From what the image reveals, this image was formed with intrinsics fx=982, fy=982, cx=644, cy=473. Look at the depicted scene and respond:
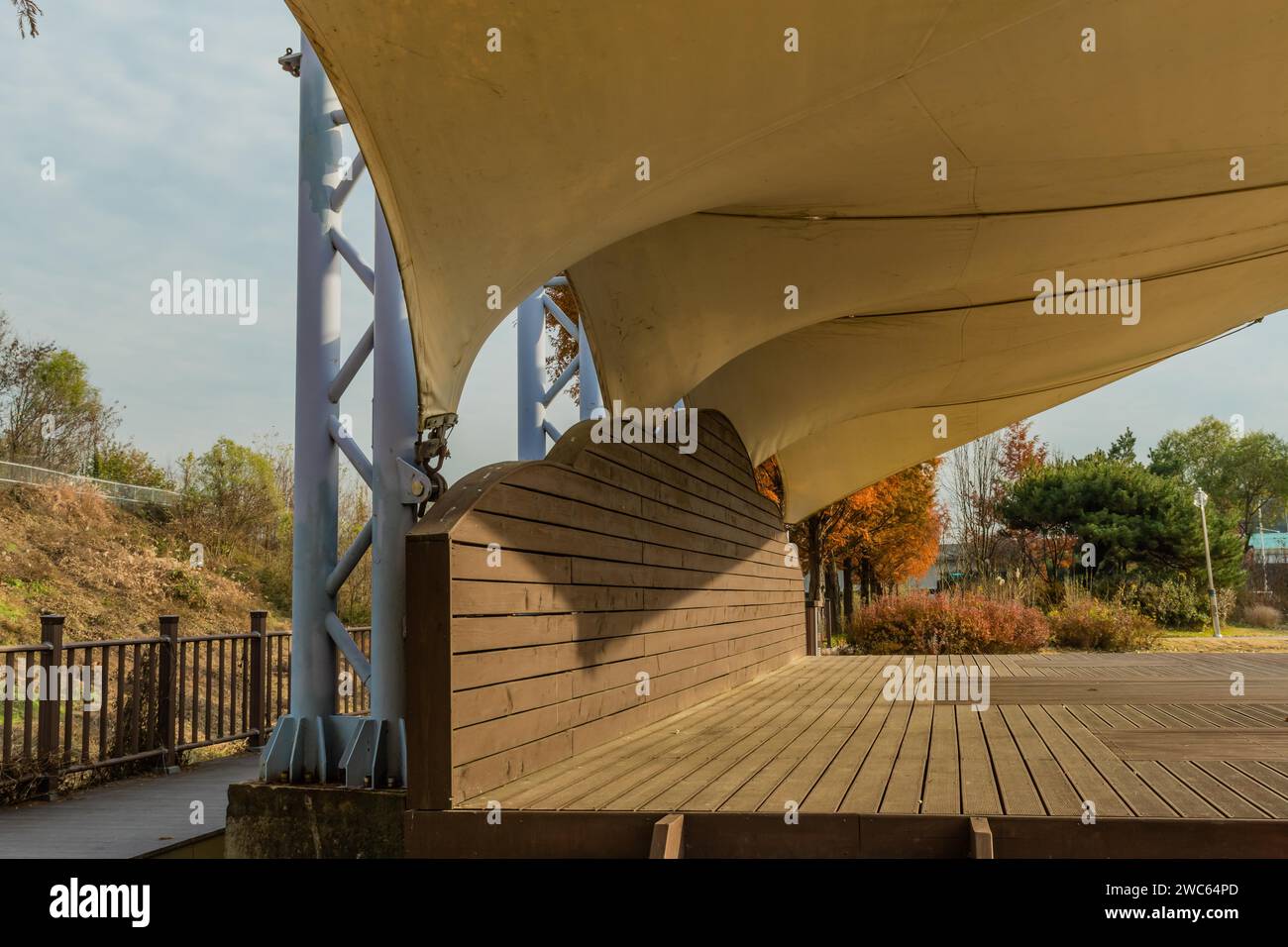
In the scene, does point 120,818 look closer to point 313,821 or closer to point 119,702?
point 119,702

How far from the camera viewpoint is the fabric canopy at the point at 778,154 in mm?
3268

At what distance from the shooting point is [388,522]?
404 centimetres

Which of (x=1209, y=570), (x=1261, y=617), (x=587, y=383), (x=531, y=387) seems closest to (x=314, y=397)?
(x=531, y=387)

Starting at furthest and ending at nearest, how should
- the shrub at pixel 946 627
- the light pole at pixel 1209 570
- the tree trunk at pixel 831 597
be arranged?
the light pole at pixel 1209 570, the tree trunk at pixel 831 597, the shrub at pixel 946 627

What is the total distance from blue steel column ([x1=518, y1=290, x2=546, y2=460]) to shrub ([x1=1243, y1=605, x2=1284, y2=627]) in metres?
26.4

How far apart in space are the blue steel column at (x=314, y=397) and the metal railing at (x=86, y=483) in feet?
63.3

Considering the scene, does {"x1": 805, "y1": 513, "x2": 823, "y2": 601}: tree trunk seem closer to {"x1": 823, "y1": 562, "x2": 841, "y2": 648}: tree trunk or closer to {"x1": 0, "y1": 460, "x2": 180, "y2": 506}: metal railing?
{"x1": 823, "y1": 562, "x2": 841, "y2": 648}: tree trunk

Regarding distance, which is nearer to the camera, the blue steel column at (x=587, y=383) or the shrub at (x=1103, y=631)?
the blue steel column at (x=587, y=383)

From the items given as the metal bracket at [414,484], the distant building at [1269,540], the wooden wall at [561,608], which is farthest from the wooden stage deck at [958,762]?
the distant building at [1269,540]

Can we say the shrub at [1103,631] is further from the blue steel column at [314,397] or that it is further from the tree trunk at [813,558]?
the blue steel column at [314,397]

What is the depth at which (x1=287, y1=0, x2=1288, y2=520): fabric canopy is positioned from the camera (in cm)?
327

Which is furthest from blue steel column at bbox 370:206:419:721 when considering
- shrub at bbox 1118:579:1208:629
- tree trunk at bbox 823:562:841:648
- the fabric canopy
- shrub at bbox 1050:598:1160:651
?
shrub at bbox 1118:579:1208:629
